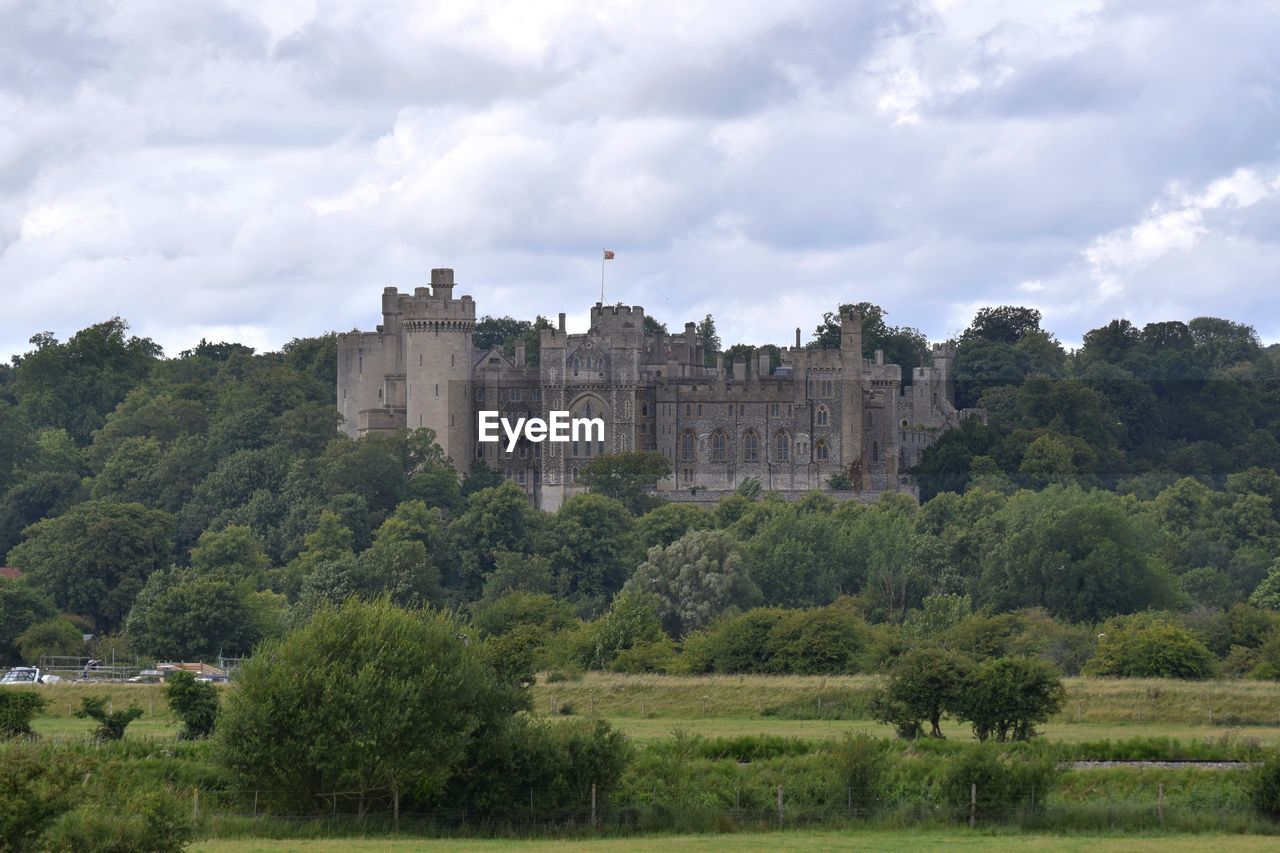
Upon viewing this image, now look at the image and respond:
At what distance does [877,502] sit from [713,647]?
126 ft

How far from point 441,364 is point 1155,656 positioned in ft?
165

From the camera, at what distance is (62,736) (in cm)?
5147

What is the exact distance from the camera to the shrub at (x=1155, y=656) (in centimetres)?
6519

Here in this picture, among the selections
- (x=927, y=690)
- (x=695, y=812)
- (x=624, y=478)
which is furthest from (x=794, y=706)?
(x=624, y=478)

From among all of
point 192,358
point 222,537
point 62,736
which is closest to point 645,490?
point 222,537

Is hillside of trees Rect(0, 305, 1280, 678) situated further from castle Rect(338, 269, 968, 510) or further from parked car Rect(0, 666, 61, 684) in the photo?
parked car Rect(0, 666, 61, 684)

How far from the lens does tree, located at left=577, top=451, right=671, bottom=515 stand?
357 feet

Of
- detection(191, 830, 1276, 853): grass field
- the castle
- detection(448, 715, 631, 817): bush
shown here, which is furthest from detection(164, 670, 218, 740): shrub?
the castle

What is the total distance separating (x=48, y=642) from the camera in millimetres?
79188

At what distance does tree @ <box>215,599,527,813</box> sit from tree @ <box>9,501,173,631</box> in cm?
4821

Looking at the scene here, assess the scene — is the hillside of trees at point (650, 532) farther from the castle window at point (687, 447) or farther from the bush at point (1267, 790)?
the bush at point (1267, 790)

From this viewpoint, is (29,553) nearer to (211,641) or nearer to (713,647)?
(211,641)

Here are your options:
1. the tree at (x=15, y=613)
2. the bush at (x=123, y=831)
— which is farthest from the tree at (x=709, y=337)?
the bush at (x=123, y=831)

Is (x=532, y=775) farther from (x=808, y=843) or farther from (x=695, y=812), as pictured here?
(x=808, y=843)
